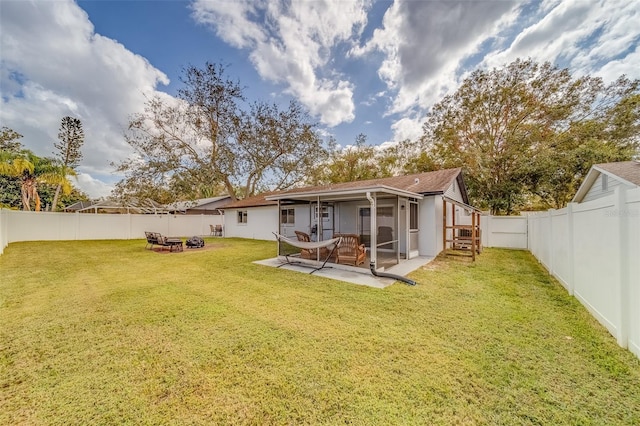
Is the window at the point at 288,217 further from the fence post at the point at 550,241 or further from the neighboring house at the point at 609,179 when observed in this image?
the neighboring house at the point at 609,179

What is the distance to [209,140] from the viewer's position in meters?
19.2

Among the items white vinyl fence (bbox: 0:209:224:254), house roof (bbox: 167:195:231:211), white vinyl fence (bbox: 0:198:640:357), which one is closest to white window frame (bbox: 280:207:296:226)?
white vinyl fence (bbox: 0:209:224:254)

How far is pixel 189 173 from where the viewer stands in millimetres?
18859

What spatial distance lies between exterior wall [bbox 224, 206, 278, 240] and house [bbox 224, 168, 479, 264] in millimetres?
1493

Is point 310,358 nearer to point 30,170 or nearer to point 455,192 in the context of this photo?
point 455,192

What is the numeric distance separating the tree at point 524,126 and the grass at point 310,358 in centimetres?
1326

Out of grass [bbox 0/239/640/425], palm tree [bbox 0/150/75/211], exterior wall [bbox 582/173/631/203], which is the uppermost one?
palm tree [bbox 0/150/75/211]

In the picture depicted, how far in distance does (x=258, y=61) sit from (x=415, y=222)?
36.1 ft

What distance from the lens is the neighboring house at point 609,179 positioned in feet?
18.7

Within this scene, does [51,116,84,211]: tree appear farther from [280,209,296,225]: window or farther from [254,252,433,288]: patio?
[254,252,433,288]: patio

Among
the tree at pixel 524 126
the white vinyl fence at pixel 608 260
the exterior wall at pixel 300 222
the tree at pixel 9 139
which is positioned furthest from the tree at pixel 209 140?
the white vinyl fence at pixel 608 260

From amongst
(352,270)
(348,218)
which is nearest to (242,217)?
(348,218)

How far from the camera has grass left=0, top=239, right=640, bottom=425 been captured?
6.47ft

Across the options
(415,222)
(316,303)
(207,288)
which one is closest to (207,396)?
(316,303)
